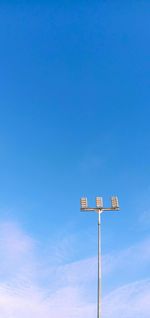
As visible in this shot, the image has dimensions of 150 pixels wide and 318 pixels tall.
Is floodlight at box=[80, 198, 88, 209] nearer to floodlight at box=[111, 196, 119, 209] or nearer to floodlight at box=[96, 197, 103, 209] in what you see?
floodlight at box=[96, 197, 103, 209]

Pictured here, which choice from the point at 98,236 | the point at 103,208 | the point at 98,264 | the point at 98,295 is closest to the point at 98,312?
Answer: the point at 98,295

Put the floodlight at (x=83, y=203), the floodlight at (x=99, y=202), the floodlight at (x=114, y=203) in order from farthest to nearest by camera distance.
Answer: the floodlight at (x=83, y=203) < the floodlight at (x=114, y=203) < the floodlight at (x=99, y=202)

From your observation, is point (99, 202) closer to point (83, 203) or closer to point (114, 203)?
point (114, 203)

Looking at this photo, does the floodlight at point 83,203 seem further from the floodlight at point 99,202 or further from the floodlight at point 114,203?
the floodlight at point 114,203

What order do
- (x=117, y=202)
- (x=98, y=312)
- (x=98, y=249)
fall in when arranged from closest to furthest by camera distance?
(x=98, y=312) < (x=98, y=249) < (x=117, y=202)

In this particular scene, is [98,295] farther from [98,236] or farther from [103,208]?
[103,208]

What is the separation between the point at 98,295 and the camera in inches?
1131

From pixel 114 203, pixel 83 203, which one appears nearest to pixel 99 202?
pixel 114 203

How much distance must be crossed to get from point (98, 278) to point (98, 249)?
216cm

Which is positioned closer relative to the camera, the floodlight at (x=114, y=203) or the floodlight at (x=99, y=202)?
the floodlight at (x=99, y=202)

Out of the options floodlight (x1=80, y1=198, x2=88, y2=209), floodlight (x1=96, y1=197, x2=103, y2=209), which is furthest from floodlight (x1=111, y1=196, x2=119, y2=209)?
floodlight (x1=80, y1=198, x2=88, y2=209)

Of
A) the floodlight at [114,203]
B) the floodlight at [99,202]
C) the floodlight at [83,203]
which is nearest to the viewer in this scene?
the floodlight at [99,202]

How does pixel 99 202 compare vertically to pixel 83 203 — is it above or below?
below

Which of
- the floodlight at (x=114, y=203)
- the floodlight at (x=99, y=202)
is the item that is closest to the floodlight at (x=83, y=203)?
the floodlight at (x=99, y=202)
